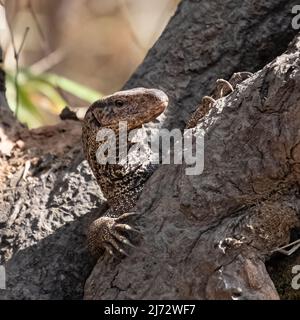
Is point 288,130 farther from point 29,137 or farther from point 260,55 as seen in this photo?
point 29,137

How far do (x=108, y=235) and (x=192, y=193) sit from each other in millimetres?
454

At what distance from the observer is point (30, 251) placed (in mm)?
4164

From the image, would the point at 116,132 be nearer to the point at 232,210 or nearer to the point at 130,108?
the point at 130,108

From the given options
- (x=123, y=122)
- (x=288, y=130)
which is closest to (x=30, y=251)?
(x=123, y=122)

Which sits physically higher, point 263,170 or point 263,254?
point 263,170

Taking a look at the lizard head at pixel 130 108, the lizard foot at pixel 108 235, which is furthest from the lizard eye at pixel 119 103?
the lizard foot at pixel 108 235

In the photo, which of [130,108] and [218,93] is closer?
[218,93]

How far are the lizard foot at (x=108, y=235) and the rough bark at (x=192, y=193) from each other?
0.22 feet

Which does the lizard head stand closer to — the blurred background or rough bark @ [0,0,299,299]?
rough bark @ [0,0,299,299]

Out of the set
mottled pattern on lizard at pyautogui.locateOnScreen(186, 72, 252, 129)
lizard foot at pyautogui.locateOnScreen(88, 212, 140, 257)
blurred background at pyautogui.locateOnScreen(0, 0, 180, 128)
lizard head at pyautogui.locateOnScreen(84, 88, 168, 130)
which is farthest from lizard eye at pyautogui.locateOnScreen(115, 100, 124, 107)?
blurred background at pyautogui.locateOnScreen(0, 0, 180, 128)

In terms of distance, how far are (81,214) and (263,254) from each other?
1230 mm

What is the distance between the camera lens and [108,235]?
3.78m

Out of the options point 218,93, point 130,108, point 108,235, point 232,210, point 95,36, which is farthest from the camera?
point 95,36

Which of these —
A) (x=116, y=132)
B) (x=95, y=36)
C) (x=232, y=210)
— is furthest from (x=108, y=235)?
(x=95, y=36)
